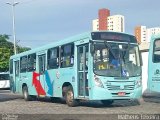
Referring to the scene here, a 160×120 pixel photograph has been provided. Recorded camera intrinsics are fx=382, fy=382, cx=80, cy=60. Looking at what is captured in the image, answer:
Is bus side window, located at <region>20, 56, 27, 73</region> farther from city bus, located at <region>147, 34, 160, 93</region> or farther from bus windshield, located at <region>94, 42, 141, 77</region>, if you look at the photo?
bus windshield, located at <region>94, 42, 141, 77</region>

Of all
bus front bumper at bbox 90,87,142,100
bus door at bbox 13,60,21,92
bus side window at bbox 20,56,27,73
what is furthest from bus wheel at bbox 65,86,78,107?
bus door at bbox 13,60,21,92

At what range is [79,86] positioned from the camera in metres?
16.2

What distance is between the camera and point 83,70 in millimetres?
15945

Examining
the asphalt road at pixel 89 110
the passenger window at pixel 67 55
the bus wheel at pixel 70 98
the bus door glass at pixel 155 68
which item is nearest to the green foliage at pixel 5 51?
the asphalt road at pixel 89 110

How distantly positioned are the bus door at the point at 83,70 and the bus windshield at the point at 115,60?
61 centimetres

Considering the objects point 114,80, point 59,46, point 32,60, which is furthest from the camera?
point 32,60

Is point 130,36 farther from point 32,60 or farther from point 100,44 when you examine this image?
point 32,60

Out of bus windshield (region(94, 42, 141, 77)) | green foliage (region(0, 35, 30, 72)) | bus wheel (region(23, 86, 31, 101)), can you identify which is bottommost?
bus wheel (region(23, 86, 31, 101))

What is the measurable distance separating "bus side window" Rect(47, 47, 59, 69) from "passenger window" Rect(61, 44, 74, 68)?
642 mm

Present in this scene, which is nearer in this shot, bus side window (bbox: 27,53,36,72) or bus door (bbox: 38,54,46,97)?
bus door (bbox: 38,54,46,97)

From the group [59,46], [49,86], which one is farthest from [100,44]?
[49,86]

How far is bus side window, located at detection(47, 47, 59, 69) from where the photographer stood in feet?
60.8

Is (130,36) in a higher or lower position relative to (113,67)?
higher

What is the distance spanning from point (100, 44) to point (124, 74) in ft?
5.11
